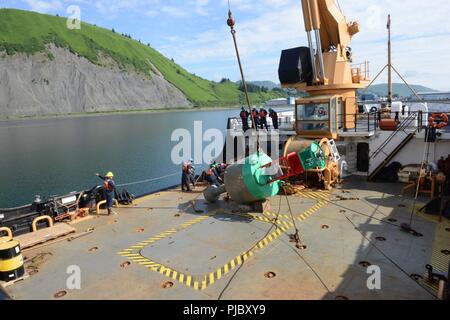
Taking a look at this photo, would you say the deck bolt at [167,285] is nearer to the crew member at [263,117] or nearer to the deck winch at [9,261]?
the deck winch at [9,261]

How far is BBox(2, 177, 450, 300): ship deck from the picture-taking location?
5.82 metres

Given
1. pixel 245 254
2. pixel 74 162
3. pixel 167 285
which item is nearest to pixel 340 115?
pixel 245 254

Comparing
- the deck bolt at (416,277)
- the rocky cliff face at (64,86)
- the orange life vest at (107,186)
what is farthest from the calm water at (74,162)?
the rocky cliff face at (64,86)

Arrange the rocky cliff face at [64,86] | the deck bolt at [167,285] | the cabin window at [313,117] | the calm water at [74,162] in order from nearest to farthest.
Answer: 1. the deck bolt at [167,285]
2. the cabin window at [313,117]
3. the calm water at [74,162]
4. the rocky cliff face at [64,86]

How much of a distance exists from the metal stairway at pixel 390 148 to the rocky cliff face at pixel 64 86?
329 feet

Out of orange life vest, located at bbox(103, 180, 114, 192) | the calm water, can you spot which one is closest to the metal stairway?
orange life vest, located at bbox(103, 180, 114, 192)

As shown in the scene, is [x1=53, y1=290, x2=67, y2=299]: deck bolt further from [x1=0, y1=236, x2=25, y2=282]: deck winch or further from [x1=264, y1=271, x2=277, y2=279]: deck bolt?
[x1=264, y1=271, x2=277, y2=279]: deck bolt

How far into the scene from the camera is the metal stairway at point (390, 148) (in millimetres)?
12648

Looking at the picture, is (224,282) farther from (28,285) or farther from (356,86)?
(356,86)

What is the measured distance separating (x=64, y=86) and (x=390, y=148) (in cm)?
10503

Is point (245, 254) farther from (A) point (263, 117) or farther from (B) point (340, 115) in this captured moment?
(A) point (263, 117)

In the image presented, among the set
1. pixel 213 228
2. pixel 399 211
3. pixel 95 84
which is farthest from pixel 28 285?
pixel 95 84

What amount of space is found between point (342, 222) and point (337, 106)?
606 cm
